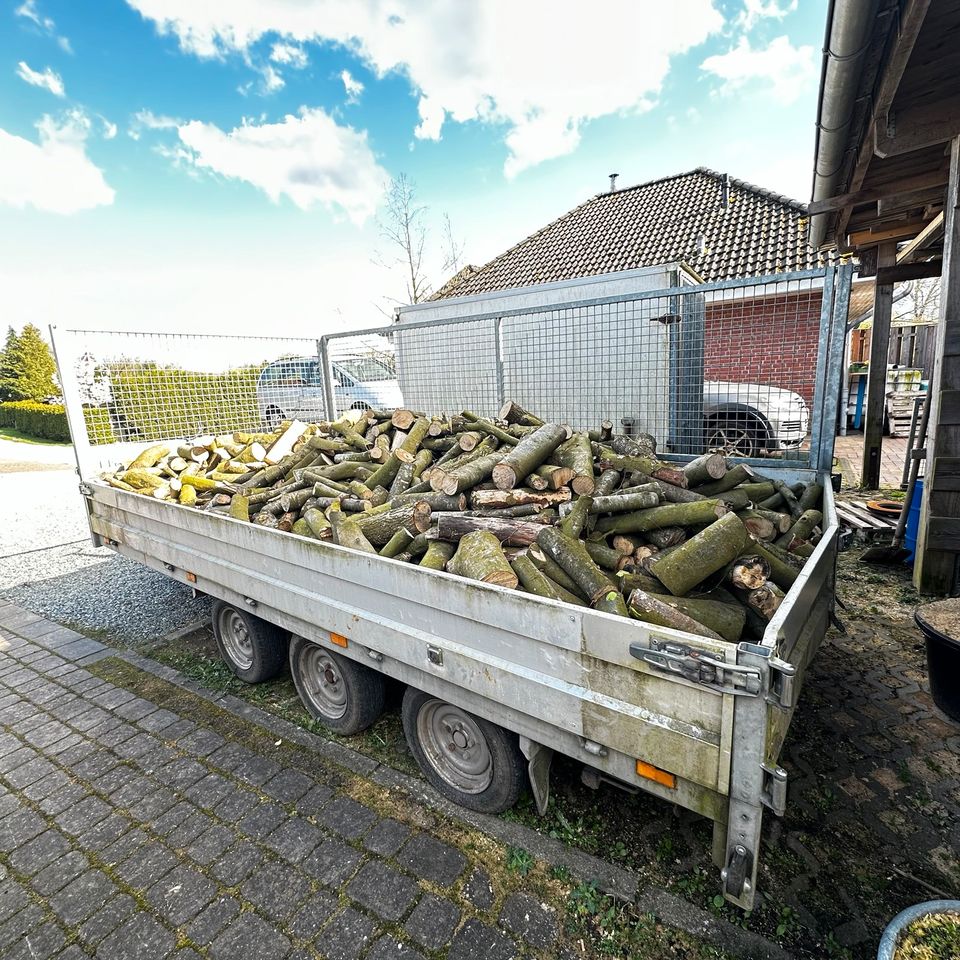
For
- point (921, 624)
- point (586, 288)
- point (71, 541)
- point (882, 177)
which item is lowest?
point (71, 541)

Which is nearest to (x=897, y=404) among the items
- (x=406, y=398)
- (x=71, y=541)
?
(x=406, y=398)

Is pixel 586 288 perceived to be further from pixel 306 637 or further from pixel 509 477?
pixel 306 637

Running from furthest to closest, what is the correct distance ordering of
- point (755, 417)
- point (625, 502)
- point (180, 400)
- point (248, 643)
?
point (180, 400)
point (755, 417)
point (248, 643)
point (625, 502)

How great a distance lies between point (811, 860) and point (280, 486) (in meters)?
4.04

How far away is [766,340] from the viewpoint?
5.00m

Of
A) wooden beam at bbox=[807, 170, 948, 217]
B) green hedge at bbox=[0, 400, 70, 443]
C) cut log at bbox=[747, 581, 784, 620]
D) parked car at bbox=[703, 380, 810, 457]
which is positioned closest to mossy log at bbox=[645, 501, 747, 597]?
cut log at bbox=[747, 581, 784, 620]

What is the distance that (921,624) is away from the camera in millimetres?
2805

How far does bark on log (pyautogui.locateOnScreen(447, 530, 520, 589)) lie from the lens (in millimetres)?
2191

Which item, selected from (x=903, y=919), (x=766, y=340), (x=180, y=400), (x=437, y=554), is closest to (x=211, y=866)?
(x=437, y=554)

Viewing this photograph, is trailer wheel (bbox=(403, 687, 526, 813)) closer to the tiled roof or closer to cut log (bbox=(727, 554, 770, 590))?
cut log (bbox=(727, 554, 770, 590))

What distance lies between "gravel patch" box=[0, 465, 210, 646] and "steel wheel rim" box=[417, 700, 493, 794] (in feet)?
10.6

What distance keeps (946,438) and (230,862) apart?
5800 mm

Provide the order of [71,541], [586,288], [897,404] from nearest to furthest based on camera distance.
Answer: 1. [586,288]
2. [71,541]
3. [897,404]

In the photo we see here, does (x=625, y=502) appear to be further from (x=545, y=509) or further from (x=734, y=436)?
(x=734, y=436)
